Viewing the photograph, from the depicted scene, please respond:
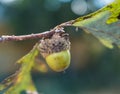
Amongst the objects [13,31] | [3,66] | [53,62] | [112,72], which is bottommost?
[53,62]

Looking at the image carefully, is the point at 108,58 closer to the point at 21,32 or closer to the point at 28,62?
the point at 21,32

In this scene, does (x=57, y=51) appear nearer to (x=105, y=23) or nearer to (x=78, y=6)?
(x=105, y=23)

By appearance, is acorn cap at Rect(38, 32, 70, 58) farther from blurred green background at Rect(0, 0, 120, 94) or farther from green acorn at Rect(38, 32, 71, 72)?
blurred green background at Rect(0, 0, 120, 94)

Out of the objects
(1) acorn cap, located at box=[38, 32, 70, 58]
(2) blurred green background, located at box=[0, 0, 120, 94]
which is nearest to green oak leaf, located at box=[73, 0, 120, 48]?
(1) acorn cap, located at box=[38, 32, 70, 58]

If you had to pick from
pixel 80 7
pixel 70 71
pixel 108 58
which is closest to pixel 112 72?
pixel 108 58

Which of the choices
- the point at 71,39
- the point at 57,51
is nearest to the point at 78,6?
the point at 71,39

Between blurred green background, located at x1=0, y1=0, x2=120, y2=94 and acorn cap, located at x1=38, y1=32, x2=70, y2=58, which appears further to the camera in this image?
blurred green background, located at x1=0, y1=0, x2=120, y2=94

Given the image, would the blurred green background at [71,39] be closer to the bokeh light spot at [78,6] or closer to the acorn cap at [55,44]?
the bokeh light spot at [78,6]

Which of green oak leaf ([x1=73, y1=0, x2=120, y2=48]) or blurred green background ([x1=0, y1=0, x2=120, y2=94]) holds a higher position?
blurred green background ([x1=0, y1=0, x2=120, y2=94])
